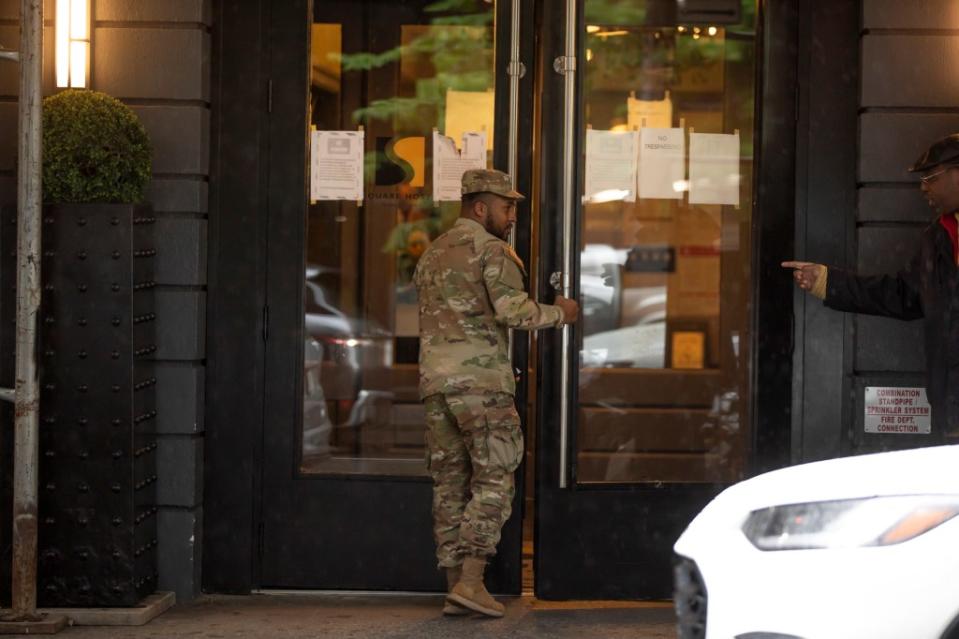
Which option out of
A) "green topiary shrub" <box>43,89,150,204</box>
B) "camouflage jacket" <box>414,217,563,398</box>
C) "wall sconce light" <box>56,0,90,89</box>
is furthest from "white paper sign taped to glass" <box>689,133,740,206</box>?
"wall sconce light" <box>56,0,90,89</box>

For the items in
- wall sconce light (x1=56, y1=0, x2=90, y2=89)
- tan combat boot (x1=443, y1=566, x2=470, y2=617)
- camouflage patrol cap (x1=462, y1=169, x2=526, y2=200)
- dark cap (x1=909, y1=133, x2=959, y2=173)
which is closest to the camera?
dark cap (x1=909, y1=133, x2=959, y2=173)

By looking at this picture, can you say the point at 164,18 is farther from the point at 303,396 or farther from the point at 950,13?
the point at 950,13

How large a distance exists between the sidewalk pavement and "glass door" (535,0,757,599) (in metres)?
0.24

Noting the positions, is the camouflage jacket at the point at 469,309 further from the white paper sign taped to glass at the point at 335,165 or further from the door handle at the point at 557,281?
the white paper sign taped to glass at the point at 335,165

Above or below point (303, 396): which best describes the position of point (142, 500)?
below

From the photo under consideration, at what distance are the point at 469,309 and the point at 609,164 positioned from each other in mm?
1246

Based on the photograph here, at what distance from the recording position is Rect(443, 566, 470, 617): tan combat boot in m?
7.01

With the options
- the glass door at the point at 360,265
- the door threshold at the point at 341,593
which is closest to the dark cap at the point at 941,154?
the glass door at the point at 360,265

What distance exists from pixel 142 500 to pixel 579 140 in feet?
9.03

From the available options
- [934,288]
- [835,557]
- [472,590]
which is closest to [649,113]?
[934,288]

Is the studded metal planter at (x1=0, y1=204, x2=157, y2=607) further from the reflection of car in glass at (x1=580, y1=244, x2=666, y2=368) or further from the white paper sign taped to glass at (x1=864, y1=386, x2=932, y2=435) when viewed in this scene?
the white paper sign taped to glass at (x1=864, y1=386, x2=932, y2=435)

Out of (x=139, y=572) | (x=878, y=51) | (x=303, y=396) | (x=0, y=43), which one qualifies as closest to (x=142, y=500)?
(x=139, y=572)

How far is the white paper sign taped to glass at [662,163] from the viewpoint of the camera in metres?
7.63

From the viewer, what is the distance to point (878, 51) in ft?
23.5
